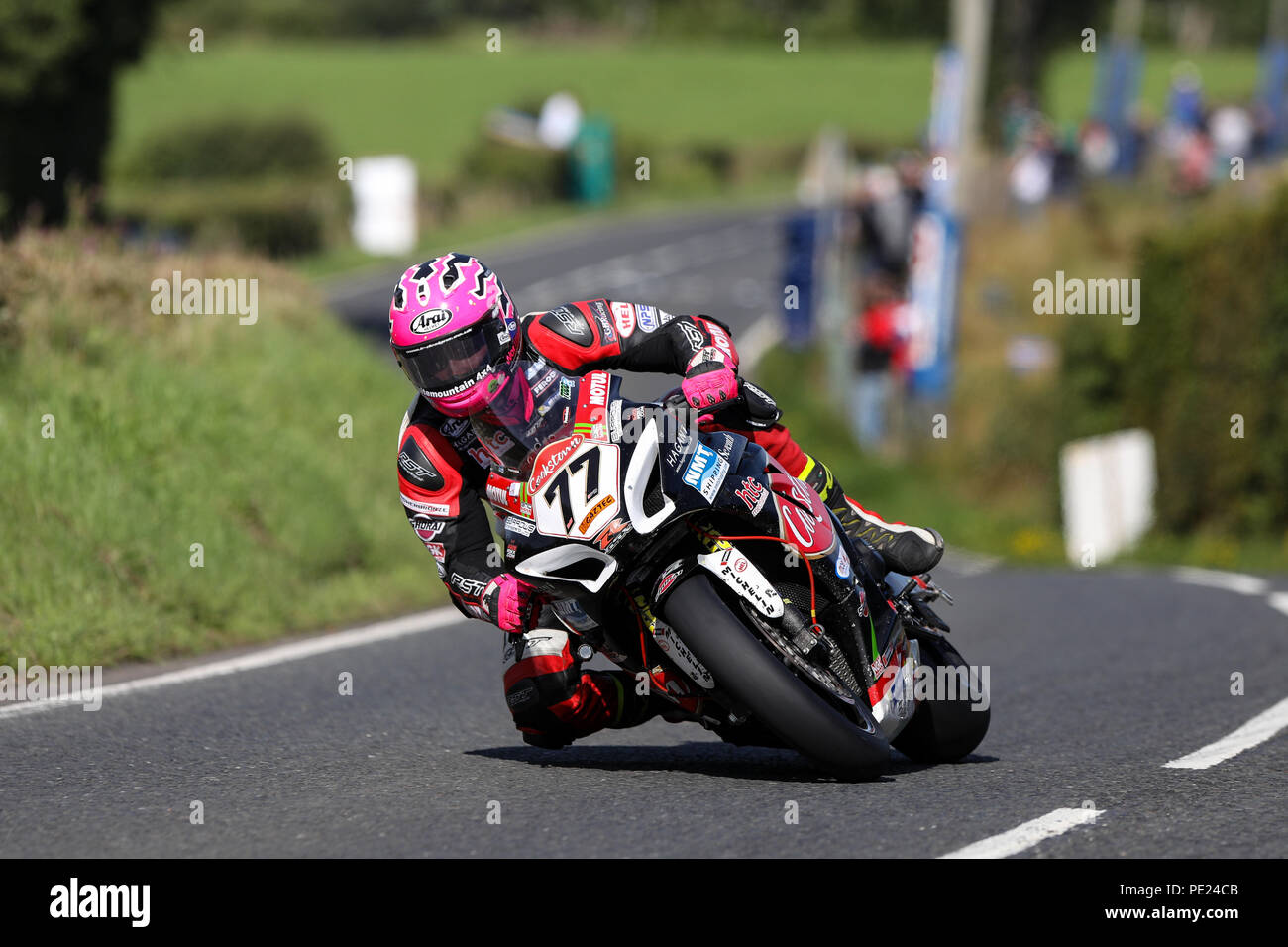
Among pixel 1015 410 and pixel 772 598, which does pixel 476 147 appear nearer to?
pixel 1015 410

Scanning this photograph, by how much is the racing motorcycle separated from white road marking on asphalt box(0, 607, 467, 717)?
245cm

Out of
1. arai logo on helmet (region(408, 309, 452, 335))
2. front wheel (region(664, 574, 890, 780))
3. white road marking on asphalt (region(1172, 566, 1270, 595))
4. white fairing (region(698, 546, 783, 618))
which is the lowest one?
white road marking on asphalt (region(1172, 566, 1270, 595))

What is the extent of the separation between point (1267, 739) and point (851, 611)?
6.22 feet

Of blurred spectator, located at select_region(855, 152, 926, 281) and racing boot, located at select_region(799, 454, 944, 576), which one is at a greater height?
blurred spectator, located at select_region(855, 152, 926, 281)

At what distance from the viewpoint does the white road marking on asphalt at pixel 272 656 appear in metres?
7.21

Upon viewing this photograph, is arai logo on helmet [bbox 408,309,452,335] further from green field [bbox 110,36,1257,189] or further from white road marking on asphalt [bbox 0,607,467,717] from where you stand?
green field [bbox 110,36,1257,189]

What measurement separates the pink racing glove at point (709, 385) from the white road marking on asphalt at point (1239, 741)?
2016 millimetres

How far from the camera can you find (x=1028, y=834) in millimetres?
4812

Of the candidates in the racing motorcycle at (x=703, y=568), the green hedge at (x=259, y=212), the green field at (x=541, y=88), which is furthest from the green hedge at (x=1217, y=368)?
the green field at (x=541, y=88)

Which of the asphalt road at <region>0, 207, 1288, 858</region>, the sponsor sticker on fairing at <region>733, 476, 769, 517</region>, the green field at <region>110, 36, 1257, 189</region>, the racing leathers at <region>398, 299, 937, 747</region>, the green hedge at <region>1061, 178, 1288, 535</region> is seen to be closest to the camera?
the asphalt road at <region>0, 207, 1288, 858</region>

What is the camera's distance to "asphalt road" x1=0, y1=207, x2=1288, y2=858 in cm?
487

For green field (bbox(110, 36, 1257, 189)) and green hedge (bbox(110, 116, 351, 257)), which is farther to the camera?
green field (bbox(110, 36, 1257, 189))

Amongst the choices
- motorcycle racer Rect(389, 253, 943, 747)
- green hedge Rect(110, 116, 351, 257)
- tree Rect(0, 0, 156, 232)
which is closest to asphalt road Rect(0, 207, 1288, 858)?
motorcycle racer Rect(389, 253, 943, 747)

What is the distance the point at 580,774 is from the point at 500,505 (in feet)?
3.20
